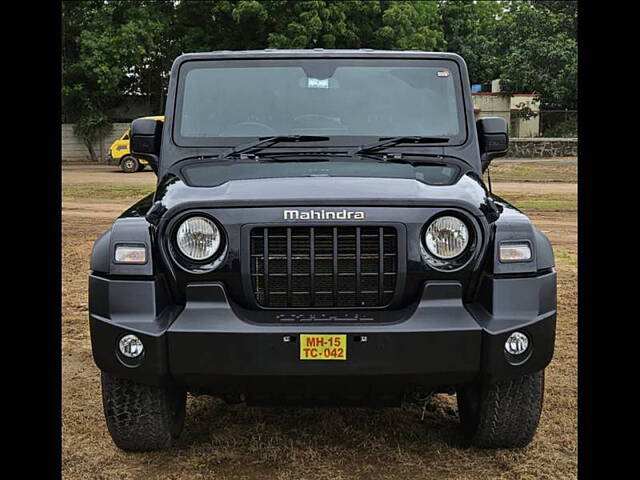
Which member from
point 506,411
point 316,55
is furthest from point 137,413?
point 316,55

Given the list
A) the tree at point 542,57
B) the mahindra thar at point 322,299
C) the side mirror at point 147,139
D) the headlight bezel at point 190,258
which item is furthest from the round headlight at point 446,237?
the tree at point 542,57

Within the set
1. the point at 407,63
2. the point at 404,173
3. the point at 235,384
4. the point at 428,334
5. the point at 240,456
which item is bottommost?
the point at 240,456

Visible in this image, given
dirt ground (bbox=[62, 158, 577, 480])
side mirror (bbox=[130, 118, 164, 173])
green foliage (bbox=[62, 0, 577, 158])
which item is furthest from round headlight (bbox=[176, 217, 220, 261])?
green foliage (bbox=[62, 0, 577, 158])

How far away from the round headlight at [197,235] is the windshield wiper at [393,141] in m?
1.18

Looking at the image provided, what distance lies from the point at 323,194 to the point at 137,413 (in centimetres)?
137

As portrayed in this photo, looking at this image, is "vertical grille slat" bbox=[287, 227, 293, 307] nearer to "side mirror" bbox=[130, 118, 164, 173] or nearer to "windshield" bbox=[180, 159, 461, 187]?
"windshield" bbox=[180, 159, 461, 187]

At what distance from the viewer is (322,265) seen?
370cm

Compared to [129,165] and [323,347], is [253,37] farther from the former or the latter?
[323,347]

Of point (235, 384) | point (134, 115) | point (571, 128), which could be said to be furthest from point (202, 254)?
point (134, 115)

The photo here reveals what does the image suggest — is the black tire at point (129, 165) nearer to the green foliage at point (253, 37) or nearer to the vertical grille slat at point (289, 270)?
the green foliage at point (253, 37)

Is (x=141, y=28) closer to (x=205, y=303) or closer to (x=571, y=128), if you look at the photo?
(x=571, y=128)

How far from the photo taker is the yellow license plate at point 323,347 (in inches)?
140

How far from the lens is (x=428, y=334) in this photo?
3.55m

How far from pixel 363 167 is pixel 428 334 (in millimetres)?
1063
